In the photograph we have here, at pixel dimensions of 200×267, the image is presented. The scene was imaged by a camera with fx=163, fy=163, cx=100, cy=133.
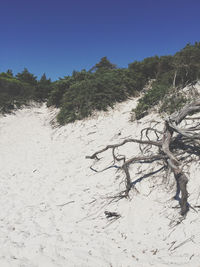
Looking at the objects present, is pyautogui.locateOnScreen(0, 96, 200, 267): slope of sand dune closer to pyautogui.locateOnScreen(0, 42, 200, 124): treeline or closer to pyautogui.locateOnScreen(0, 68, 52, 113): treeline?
pyautogui.locateOnScreen(0, 42, 200, 124): treeline

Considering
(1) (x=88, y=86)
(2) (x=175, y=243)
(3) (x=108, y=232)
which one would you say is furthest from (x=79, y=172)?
(1) (x=88, y=86)

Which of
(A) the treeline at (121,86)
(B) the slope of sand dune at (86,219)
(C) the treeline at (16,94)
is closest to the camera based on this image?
(B) the slope of sand dune at (86,219)

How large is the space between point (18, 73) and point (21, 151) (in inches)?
973

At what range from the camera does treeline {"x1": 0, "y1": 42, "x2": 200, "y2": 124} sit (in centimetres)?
971

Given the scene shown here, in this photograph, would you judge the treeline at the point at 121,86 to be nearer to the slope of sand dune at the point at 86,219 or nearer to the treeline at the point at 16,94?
the treeline at the point at 16,94

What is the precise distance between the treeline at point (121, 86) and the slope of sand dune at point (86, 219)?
482 centimetres

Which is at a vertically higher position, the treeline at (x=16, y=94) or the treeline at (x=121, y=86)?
the treeline at (x=16, y=94)

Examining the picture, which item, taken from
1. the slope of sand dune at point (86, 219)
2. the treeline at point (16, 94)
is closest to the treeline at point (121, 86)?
the treeline at point (16, 94)

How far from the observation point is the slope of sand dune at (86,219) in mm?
2582

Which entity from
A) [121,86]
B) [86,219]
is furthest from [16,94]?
[86,219]

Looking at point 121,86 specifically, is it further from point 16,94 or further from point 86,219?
point 16,94

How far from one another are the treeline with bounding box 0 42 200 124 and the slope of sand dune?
4820mm

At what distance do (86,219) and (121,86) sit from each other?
11358 millimetres

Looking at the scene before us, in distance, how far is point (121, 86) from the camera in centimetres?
1323
